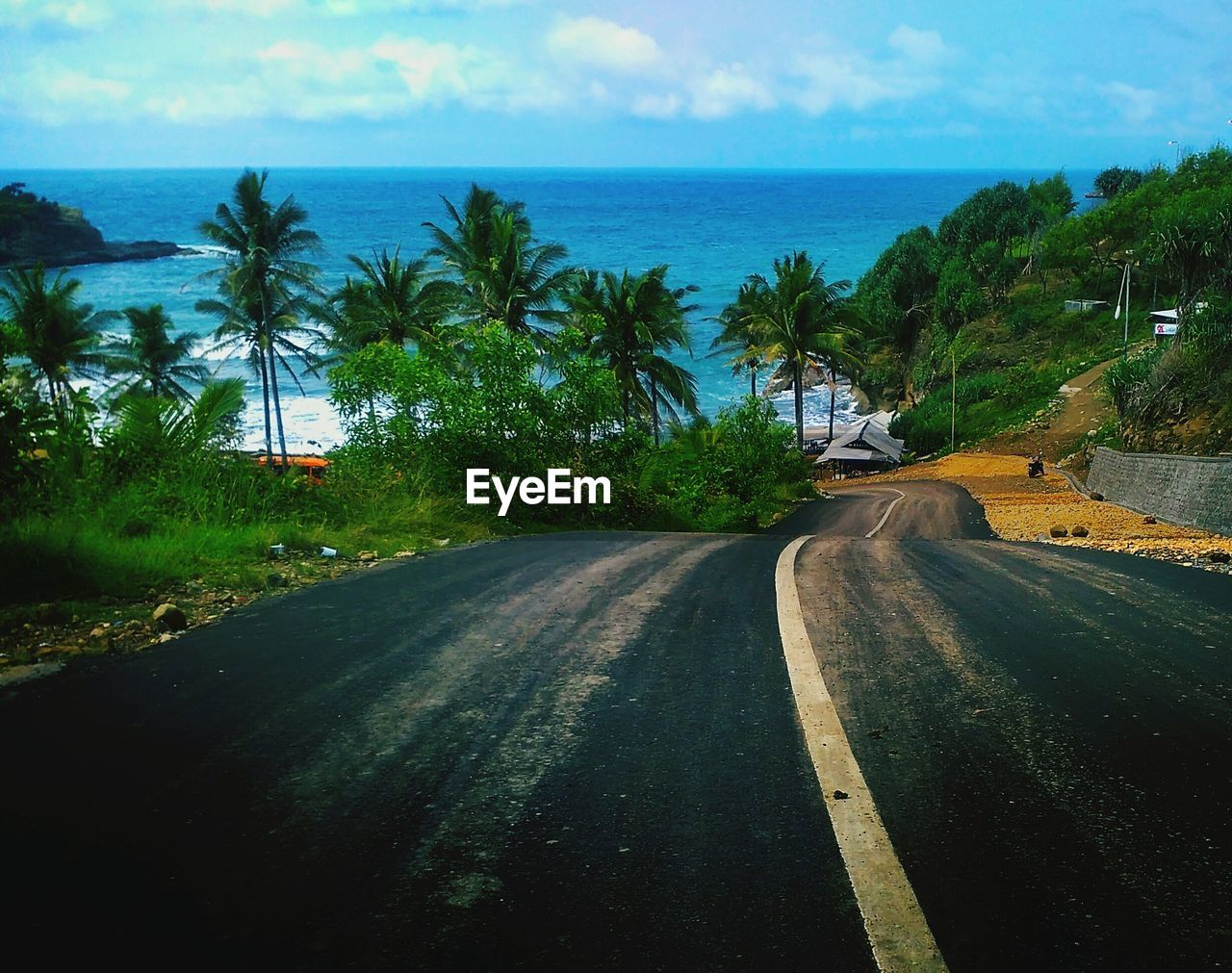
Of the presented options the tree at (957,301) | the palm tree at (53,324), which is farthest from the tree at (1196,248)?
the palm tree at (53,324)

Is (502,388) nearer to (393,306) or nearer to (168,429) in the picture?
(168,429)

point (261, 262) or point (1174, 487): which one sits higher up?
point (261, 262)

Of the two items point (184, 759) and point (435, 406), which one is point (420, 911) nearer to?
point (184, 759)

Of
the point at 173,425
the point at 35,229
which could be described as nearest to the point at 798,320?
the point at 173,425

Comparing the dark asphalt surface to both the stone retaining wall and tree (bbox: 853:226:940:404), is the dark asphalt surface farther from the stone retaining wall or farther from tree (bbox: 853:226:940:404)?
tree (bbox: 853:226:940:404)

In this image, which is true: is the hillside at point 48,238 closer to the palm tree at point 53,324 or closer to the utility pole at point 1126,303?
the palm tree at point 53,324

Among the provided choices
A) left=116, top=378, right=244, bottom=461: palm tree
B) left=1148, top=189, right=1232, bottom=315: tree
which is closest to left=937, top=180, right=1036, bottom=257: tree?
left=1148, top=189, right=1232, bottom=315: tree
